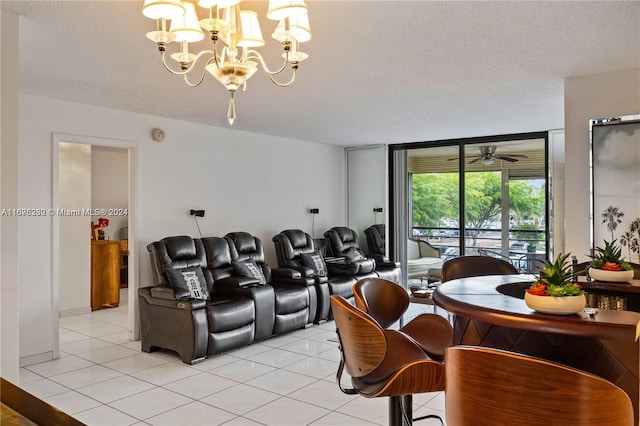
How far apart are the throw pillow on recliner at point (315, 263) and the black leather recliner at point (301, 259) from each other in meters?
0.03

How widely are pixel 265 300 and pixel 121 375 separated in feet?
5.22

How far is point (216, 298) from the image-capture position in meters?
5.29

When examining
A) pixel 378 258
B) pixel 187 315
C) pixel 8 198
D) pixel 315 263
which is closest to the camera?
pixel 8 198

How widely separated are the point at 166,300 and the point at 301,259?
2.15m

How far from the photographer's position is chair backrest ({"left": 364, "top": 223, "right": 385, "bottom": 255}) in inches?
322

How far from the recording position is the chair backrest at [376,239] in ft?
26.9

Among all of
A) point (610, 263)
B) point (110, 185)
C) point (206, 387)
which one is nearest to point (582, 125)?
point (610, 263)

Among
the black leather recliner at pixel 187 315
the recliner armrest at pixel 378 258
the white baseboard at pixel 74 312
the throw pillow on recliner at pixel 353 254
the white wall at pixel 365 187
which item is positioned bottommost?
the white baseboard at pixel 74 312

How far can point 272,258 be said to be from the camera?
7070 mm

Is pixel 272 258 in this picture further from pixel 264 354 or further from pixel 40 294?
pixel 40 294

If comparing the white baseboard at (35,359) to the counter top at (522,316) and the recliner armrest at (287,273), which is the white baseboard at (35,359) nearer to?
the recliner armrest at (287,273)

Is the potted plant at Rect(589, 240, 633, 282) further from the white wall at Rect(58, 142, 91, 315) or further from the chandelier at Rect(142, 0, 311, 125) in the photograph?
the white wall at Rect(58, 142, 91, 315)

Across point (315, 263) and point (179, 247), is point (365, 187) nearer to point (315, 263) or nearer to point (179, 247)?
point (315, 263)

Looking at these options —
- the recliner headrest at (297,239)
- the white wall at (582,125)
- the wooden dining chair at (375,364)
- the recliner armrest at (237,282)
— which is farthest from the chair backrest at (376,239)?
the wooden dining chair at (375,364)
